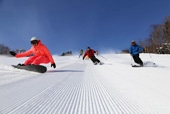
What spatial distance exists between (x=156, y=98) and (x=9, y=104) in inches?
69.8

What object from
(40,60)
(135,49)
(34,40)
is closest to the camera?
(34,40)

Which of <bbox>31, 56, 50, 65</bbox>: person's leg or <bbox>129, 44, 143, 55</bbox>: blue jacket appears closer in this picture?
<bbox>31, 56, 50, 65</bbox>: person's leg

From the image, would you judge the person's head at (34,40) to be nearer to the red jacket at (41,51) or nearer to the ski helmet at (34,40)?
the ski helmet at (34,40)

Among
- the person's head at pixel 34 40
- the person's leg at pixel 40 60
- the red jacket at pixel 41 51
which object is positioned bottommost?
the person's leg at pixel 40 60

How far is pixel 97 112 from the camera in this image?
6.66 ft

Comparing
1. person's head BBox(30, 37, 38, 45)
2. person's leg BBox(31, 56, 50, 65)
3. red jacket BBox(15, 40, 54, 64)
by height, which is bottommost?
person's leg BBox(31, 56, 50, 65)

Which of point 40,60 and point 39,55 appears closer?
point 40,60

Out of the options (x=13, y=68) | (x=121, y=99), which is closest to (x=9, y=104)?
(x=121, y=99)

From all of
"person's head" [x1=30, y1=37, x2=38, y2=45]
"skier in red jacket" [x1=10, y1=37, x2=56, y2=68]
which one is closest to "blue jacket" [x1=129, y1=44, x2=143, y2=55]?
"skier in red jacket" [x1=10, y1=37, x2=56, y2=68]

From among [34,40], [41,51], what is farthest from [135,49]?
[34,40]

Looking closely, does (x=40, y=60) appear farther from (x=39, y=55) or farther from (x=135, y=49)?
(x=135, y=49)

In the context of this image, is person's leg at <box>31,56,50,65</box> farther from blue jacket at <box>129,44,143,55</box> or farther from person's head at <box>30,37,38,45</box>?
blue jacket at <box>129,44,143,55</box>

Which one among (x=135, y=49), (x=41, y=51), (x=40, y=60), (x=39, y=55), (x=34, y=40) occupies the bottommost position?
(x=40, y=60)

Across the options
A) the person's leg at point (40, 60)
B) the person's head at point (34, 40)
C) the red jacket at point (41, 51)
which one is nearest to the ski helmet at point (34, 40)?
the person's head at point (34, 40)
